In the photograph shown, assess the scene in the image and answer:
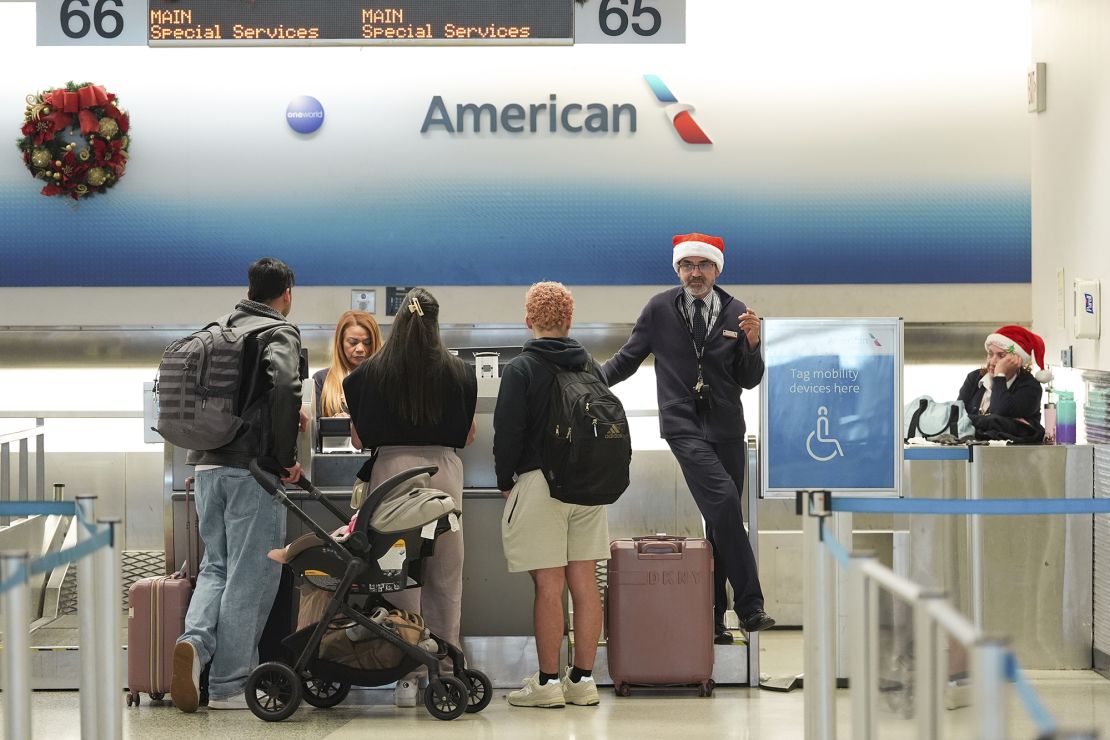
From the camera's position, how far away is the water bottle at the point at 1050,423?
20.2 ft

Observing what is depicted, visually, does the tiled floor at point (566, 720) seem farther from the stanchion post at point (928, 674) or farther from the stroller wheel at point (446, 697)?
the stanchion post at point (928, 674)

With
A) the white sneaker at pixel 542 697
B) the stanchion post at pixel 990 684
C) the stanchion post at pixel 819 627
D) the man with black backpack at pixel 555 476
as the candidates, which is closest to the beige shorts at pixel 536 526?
the man with black backpack at pixel 555 476

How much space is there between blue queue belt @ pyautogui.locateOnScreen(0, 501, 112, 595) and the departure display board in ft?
10.8

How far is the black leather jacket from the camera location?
5.05 meters

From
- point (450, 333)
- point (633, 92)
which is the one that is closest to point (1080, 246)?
point (633, 92)

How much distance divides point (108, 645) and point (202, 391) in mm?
1778

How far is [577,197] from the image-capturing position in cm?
789

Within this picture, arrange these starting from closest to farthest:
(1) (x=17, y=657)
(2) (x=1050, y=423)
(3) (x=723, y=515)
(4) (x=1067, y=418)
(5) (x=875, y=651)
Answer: (1) (x=17, y=657) → (5) (x=875, y=651) → (3) (x=723, y=515) → (4) (x=1067, y=418) → (2) (x=1050, y=423)

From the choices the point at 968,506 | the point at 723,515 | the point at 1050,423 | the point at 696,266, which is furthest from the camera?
the point at 1050,423

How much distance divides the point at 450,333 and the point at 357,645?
3.24 metres

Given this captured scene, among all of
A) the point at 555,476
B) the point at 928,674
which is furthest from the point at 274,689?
the point at 928,674

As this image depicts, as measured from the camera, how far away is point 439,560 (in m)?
5.26

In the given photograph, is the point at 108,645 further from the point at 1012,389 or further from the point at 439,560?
the point at 1012,389

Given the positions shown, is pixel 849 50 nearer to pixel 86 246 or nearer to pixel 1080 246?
pixel 1080 246
